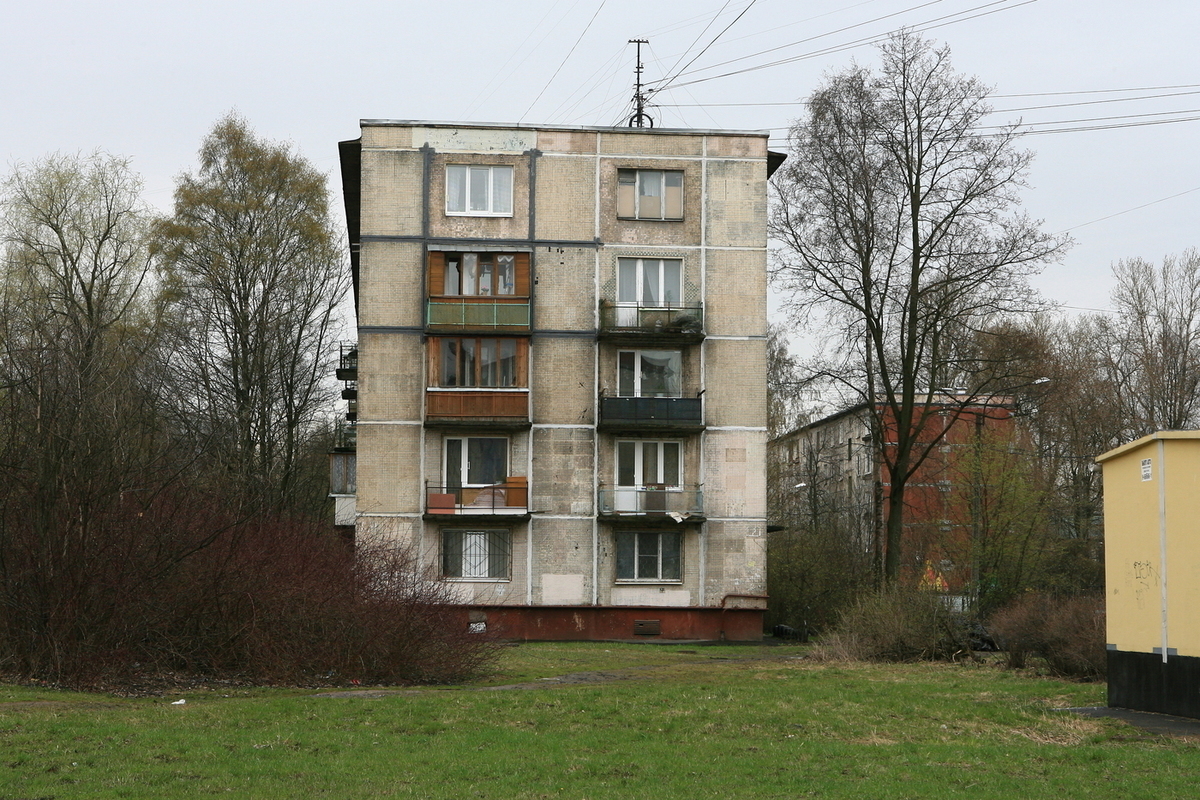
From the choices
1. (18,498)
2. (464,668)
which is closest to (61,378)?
(18,498)

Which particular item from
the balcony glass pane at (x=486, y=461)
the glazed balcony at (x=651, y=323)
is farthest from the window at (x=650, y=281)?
the balcony glass pane at (x=486, y=461)

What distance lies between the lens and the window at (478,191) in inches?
1451

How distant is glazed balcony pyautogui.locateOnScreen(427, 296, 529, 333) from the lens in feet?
118

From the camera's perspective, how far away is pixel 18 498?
18.9 metres

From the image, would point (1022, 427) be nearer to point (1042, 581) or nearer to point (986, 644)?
point (1042, 581)

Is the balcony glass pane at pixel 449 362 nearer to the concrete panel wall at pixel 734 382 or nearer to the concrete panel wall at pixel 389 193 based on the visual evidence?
the concrete panel wall at pixel 389 193

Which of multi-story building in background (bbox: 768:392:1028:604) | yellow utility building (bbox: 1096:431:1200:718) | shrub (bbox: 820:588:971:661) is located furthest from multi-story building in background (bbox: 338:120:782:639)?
yellow utility building (bbox: 1096:431:1200:718)

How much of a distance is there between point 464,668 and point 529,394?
1705 cm

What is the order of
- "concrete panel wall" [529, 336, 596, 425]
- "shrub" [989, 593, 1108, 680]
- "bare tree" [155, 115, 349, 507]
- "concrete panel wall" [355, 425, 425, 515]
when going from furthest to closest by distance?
1. "bare tree" [155, 115, 349, 507]
2. "concrete panel wall" [529, 336, 596, 425]
3. "concrete panel wall" [355, 425, 425, 515]
4. "shrub" [989, 593, 1108, 680]

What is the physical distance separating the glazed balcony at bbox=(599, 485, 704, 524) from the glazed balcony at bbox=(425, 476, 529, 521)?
2348 millimetres

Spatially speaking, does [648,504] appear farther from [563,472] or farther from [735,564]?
[735,564]

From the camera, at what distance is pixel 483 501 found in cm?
3597

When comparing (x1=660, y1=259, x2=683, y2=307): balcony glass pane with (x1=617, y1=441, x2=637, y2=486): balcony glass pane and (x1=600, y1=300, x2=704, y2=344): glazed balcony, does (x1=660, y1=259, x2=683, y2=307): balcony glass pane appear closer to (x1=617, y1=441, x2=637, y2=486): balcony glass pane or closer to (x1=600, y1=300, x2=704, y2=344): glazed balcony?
(x1=600, y1=300, x2=704, y2=344): glazed balcony

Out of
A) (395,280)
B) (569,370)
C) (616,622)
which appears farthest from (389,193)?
(616,622)
